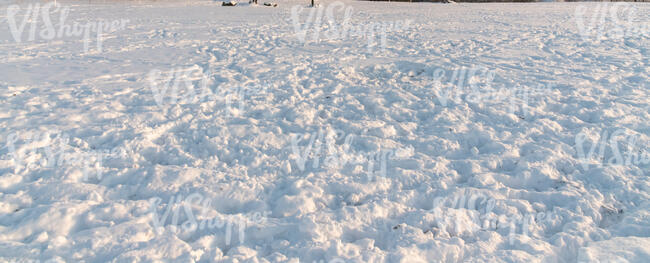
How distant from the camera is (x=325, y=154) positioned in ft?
18.0

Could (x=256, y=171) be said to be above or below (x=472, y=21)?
below

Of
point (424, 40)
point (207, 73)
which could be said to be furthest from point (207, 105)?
point (424, 40)

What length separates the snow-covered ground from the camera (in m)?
3.83

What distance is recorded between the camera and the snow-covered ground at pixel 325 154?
3.83 metres

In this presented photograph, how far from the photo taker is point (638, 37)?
11.5 m

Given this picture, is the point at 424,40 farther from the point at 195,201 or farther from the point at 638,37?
the point at 195,201

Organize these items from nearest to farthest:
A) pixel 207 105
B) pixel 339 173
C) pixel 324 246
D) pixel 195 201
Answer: pixel 324 246 → pixel 195 201 → pixel 339 173 → pixel 207 105

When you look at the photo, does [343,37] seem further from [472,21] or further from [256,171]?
[256,171]

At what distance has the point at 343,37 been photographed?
12.5 m

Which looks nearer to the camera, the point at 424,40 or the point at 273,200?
the point at 273,200

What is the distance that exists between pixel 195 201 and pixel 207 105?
2.89 metres

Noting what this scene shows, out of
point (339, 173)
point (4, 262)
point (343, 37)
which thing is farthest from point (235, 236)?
point (343, 37)

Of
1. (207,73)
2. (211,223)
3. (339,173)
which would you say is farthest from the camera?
(207,73)

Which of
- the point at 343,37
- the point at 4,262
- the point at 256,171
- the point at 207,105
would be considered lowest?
the point at 4,262
